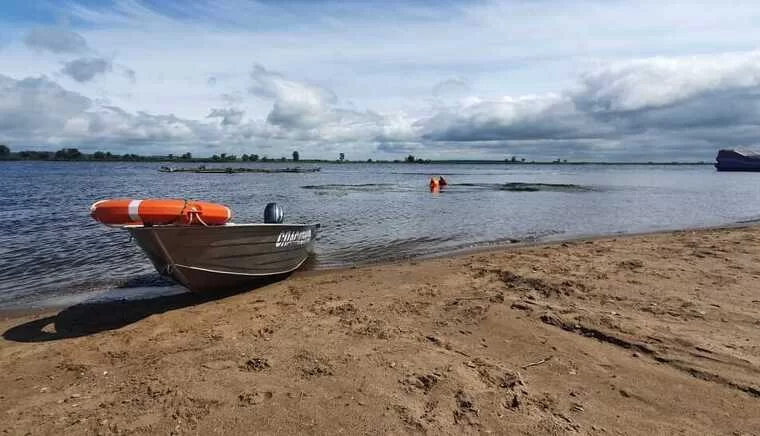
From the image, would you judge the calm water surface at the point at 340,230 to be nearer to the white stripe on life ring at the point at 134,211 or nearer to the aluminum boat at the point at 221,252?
the aluminum boat at the point at 221,252

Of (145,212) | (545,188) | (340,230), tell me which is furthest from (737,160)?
(145,212)

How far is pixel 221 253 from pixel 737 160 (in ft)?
338

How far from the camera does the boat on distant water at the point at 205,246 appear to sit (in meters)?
6.52

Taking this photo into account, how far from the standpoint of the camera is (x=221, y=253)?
7.23m

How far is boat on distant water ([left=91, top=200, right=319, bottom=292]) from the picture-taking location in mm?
6520

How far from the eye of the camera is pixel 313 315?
614 centimetres

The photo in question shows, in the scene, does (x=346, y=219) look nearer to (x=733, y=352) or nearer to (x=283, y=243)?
(x=283, y=243)

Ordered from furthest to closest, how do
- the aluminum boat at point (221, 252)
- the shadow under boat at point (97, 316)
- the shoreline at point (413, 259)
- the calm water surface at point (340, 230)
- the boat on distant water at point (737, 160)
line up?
the boat on distant water at point (737, 160) < the calm water surface at point (340, 230) < the shoreline at point (413, 259) < the aluminum boat at point (221, 252) < the shadow under boat at point (97, 316)

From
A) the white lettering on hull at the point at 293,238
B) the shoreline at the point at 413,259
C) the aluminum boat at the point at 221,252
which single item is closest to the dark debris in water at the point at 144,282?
the shoreline at the point at 413,259

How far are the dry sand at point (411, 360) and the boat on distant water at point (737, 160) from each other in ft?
310

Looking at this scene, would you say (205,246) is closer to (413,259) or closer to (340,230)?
(413,259)

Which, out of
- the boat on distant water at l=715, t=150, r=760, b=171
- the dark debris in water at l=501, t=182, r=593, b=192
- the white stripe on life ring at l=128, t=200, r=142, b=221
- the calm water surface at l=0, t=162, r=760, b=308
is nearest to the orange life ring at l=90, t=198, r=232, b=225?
the white stripe on life ring at l=128, t=200, r=142, b=221

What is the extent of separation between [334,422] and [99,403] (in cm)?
197

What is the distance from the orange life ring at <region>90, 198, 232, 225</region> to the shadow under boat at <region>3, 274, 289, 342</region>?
134cm
